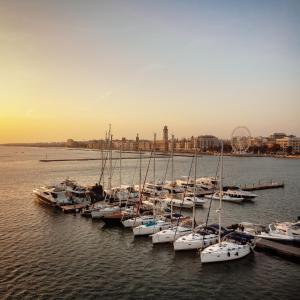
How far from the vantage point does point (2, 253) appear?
34688 millimetres

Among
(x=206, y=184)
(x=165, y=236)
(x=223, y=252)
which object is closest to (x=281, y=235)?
(x=223, y=252)

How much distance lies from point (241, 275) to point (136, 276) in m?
7.98

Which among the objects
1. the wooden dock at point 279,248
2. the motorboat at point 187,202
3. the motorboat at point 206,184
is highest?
the motorboat at point 206,184

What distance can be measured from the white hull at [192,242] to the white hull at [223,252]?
2141mm

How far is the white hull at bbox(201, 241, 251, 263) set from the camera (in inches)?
1251

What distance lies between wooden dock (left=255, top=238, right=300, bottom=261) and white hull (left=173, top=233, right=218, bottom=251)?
14.5 ft

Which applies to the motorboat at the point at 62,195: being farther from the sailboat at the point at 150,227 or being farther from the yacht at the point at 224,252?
the yacht at the point at 224,252

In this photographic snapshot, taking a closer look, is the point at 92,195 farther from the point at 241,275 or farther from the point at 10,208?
the point at 241,275

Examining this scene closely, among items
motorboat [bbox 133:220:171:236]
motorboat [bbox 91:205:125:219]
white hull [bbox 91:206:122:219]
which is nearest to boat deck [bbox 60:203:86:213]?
motorboat [bbox 91:205:125:219]

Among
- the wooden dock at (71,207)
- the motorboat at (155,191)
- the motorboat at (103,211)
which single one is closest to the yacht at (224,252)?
the motorboat at (103,211)

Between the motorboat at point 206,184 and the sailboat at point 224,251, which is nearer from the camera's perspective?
the sailboat at point 224,251

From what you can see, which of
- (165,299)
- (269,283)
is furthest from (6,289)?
(269,283)

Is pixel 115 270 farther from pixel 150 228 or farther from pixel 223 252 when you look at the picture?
pixel 150 228

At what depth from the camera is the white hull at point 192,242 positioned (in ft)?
114
